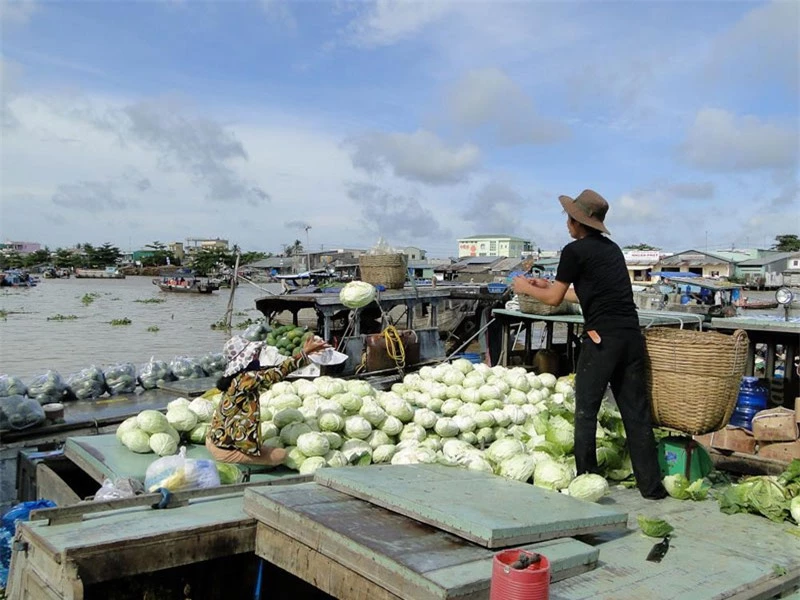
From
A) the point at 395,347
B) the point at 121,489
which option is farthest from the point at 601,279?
the point at 395,347

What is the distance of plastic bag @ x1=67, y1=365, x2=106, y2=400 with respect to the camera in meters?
7.38

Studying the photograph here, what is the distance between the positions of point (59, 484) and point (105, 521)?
1.70m

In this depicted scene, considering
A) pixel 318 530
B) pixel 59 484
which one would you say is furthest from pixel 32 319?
pixel 318 530

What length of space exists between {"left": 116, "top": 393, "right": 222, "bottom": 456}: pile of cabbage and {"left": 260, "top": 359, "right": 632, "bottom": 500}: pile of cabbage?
48 centimetres

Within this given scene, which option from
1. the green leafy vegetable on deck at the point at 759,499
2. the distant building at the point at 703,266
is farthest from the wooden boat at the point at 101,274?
the green leafy vegetable on deck at the point at 759,499

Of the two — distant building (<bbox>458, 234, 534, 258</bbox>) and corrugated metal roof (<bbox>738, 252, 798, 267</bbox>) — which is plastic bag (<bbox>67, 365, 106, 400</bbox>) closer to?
corrugated metal roof (<bbox>738, 252, 798, 267</bbox>)

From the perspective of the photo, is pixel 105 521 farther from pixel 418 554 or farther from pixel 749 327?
pixel 749 327

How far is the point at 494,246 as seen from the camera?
9219 centimetres

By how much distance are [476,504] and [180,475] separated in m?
1.76

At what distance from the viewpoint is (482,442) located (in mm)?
5547

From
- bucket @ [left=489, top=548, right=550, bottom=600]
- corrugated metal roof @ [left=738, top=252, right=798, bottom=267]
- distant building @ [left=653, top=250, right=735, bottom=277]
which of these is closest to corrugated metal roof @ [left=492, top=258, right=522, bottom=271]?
distant building @ [left=653, top=250, right=735, bottom=277]

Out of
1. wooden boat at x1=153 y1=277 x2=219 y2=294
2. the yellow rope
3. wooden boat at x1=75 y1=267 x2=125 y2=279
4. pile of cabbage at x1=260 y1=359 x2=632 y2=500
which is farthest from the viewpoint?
wooden boat at x1=75 y1=267 x2=125 y2=279

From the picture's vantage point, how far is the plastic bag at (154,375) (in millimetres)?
8070

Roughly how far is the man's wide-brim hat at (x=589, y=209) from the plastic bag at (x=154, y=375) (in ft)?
19.8
